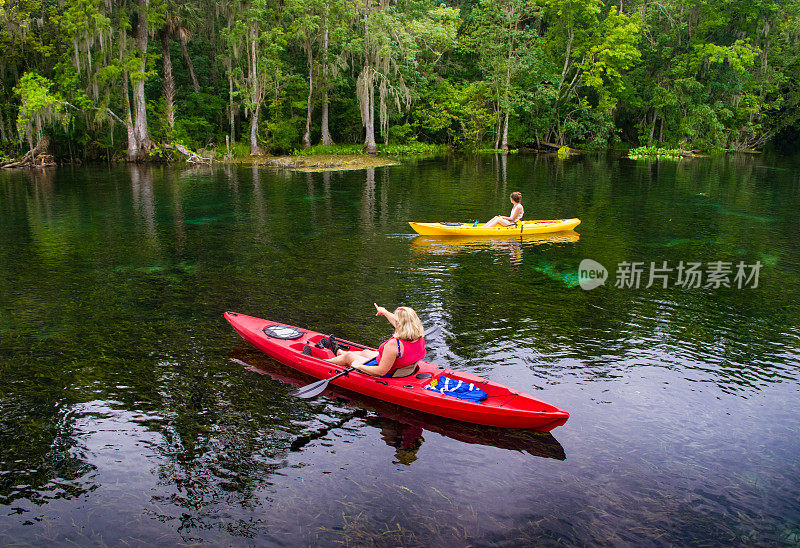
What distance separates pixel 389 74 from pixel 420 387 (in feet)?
108

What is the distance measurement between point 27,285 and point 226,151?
1037 inches

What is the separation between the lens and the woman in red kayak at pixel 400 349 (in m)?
6.78

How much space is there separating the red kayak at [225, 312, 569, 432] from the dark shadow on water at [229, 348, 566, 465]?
8 cm

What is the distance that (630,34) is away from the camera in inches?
1527

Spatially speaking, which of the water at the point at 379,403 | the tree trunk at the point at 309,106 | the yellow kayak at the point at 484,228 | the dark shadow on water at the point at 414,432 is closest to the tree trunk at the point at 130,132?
the tree trunk at the point at 309,106

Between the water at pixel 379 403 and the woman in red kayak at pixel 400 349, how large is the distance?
493 millimetres

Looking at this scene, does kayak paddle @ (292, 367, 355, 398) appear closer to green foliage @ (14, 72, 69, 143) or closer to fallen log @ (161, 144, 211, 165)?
green foliage @ (14, 72, 69, 143)

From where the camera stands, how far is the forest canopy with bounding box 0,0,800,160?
32531mm

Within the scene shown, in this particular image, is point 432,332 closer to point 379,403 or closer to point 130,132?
point 379,403

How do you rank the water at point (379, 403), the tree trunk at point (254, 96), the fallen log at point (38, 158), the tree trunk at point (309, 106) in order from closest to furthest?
the water at point (379, 403) → the fallen log at point (38, 158) → the tree trunk at point (254, 96) → the tree trunk at point (309, 106)

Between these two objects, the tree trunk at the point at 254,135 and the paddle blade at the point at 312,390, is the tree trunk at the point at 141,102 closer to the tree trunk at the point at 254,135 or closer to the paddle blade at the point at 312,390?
the tree trunk at the point at 254,135

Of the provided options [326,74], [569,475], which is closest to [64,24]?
[326,74]

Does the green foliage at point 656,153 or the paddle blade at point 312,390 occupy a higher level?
the green foliage at point 656,153

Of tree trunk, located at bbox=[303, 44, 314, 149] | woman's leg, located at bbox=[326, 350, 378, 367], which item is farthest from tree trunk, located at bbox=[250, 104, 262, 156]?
woman's leg, located at bbox=[326, 350, 378, 367]
